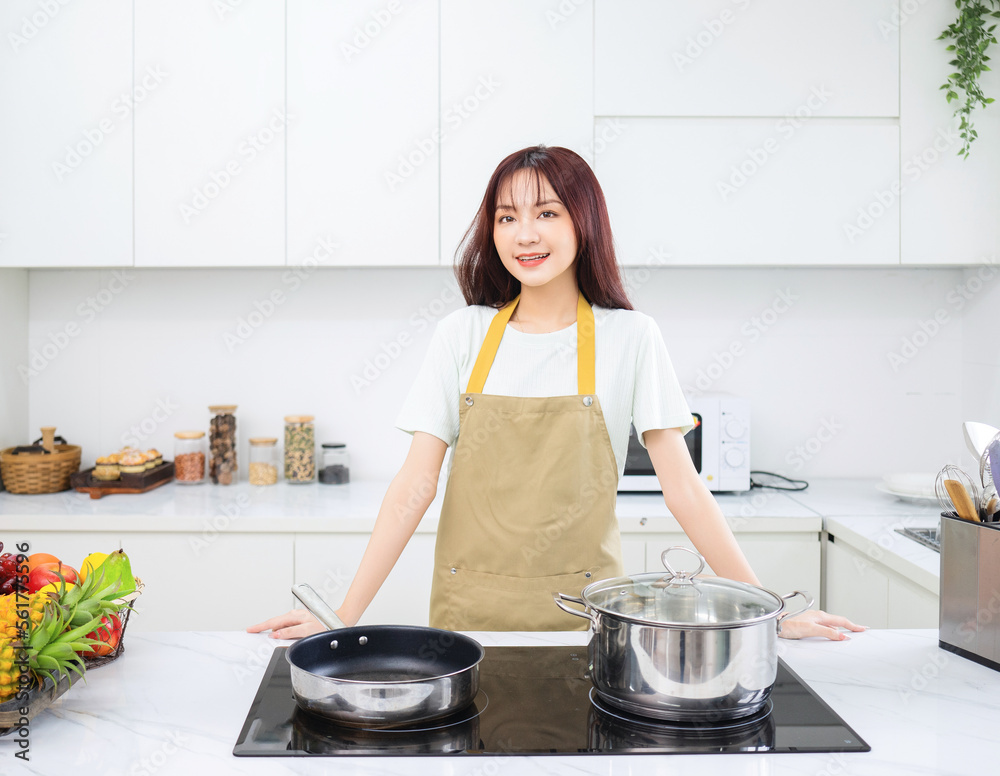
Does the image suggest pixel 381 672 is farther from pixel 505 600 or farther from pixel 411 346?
pixel 411 346

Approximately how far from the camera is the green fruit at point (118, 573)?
3.08ft

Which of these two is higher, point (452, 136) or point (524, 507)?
point (452, 136)

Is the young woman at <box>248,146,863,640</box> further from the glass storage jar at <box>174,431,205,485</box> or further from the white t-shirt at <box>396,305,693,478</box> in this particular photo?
the glass storage jar at <box>174,431,205,485</box>

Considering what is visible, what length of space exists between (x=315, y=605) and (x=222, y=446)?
1.79 metres

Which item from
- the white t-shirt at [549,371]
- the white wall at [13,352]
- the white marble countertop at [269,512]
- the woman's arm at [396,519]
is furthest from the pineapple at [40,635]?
the white wall at [13,352]

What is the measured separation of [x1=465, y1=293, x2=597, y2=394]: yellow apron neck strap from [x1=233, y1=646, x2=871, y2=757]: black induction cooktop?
63 centimetres

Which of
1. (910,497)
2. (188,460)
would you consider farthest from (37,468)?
(910,497)

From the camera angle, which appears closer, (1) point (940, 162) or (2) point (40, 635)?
(2) point (40, 635)

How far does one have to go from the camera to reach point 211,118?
7.85 ft

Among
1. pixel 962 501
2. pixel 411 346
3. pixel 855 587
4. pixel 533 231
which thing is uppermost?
pixel 533 231

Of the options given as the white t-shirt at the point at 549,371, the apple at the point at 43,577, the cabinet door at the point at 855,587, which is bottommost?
the cabinet door at the point at 855,587

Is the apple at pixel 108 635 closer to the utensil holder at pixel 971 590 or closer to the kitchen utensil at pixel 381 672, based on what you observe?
the kitchen utensil at pixel 381 672

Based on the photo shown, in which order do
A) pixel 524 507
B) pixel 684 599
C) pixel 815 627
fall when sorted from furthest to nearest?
1. pixel 524 507
2. pixel 815 627
3. pixel 684 599

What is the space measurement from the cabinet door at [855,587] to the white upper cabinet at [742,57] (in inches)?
48.1
